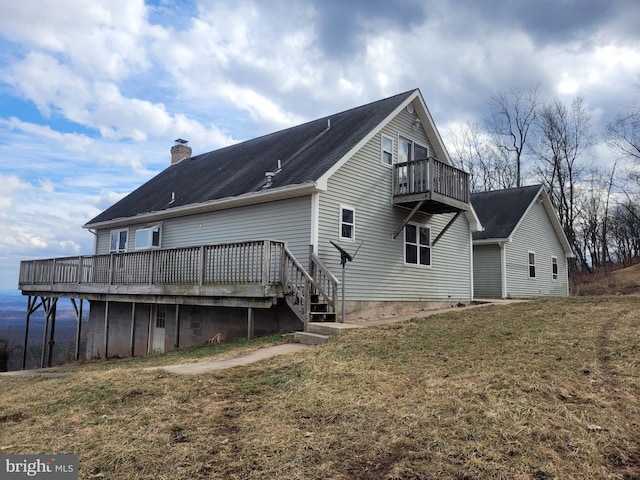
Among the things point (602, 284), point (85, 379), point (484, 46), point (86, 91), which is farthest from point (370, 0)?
point (602, 284)

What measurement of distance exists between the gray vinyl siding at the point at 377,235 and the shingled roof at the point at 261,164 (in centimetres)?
60

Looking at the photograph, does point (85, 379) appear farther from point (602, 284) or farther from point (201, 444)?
point (602, 284)

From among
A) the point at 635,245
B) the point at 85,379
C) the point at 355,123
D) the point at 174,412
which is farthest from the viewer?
the point at 635,245

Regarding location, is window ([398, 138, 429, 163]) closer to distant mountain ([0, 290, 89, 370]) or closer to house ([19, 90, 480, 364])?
house ([19, 90, 480, 364])

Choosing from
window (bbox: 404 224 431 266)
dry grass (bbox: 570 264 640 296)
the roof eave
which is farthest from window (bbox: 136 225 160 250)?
dry grass (bbox: 570 264 640 296)

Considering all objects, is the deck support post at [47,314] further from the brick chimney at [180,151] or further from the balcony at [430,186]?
the balcony at [430,186]

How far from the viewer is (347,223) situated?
43.1 ft

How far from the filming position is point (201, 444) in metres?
4.36

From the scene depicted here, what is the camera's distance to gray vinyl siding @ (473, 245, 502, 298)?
21.3 metres

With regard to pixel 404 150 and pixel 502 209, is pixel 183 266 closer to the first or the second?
pixel 404 150

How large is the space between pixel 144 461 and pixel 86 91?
1492cm

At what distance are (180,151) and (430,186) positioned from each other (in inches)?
618

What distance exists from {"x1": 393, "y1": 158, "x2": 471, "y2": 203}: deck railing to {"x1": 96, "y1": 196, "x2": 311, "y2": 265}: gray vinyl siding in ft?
12.1

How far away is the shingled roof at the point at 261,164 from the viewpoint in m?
13.5
